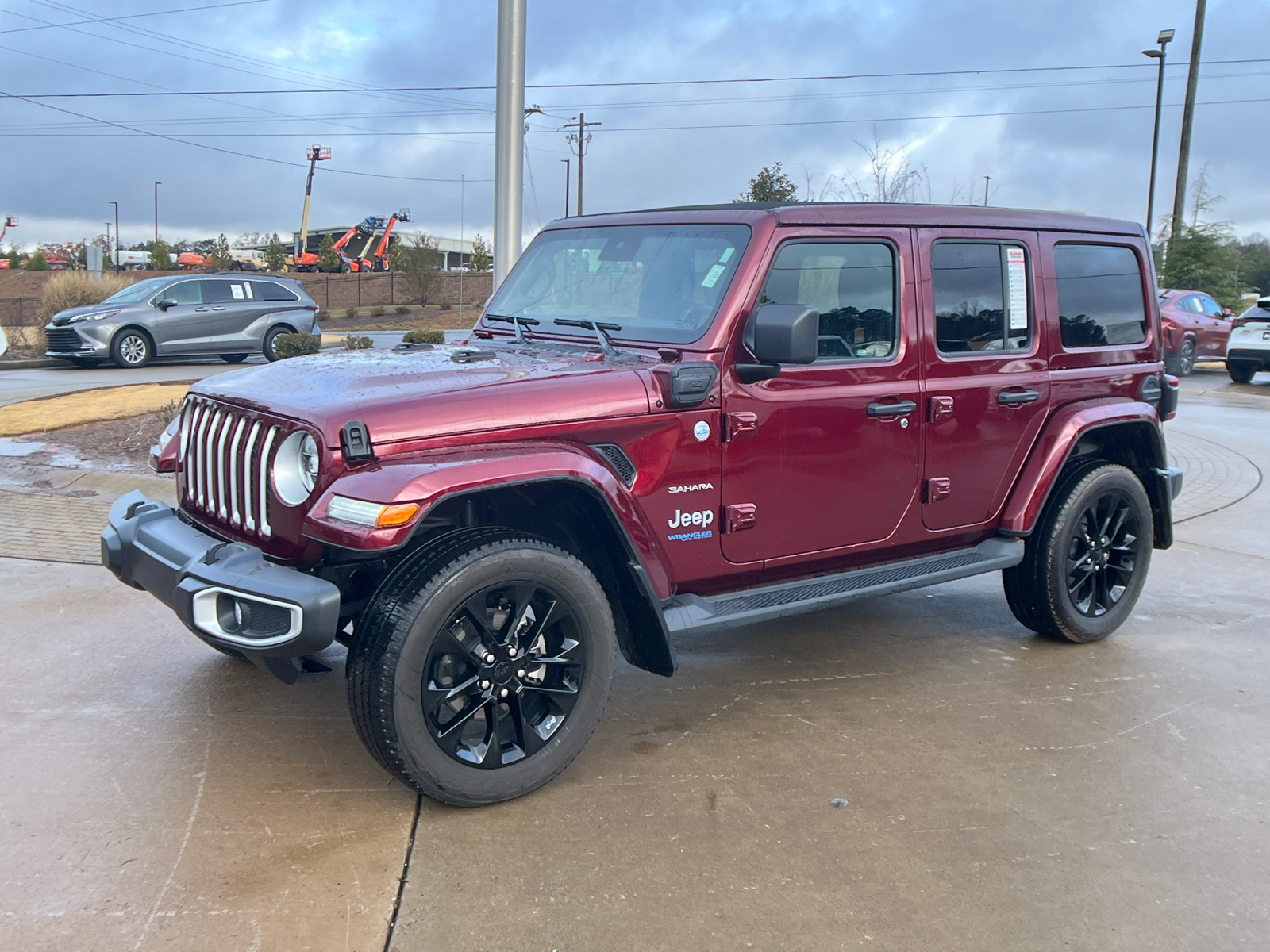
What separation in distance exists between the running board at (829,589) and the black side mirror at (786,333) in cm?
89

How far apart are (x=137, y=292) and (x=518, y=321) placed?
15.2m

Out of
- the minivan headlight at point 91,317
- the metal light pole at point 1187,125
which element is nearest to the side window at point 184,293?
the minivan headlight at point 91,317

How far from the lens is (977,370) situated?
4.52m

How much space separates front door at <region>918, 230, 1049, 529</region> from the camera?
4.41m

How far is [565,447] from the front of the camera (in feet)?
11.3

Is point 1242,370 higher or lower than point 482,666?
higher

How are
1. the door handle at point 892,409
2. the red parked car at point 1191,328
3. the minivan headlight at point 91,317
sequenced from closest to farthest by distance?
the door handle at point 892,409, the minivan headlight at point 91,317, the red parked car at point 1191,328

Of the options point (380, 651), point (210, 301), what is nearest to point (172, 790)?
point (380, 651)

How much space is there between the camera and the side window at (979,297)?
4453 millimetres

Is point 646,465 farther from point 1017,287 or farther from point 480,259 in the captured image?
point 480,259

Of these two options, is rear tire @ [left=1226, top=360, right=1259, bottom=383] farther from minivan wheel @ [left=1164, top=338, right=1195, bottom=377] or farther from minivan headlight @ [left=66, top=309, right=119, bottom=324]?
minivan headlight @ [left=66, top=309, right=119, bottom=324]

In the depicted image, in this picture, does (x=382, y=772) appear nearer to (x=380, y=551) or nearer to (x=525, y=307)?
(x=380, y=551)

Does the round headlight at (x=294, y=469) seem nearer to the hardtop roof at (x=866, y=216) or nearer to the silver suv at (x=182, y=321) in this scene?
the hardtop roof at (x=866, y=216)

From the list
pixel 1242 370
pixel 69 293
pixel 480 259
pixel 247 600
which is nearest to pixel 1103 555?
pixel 247 600
